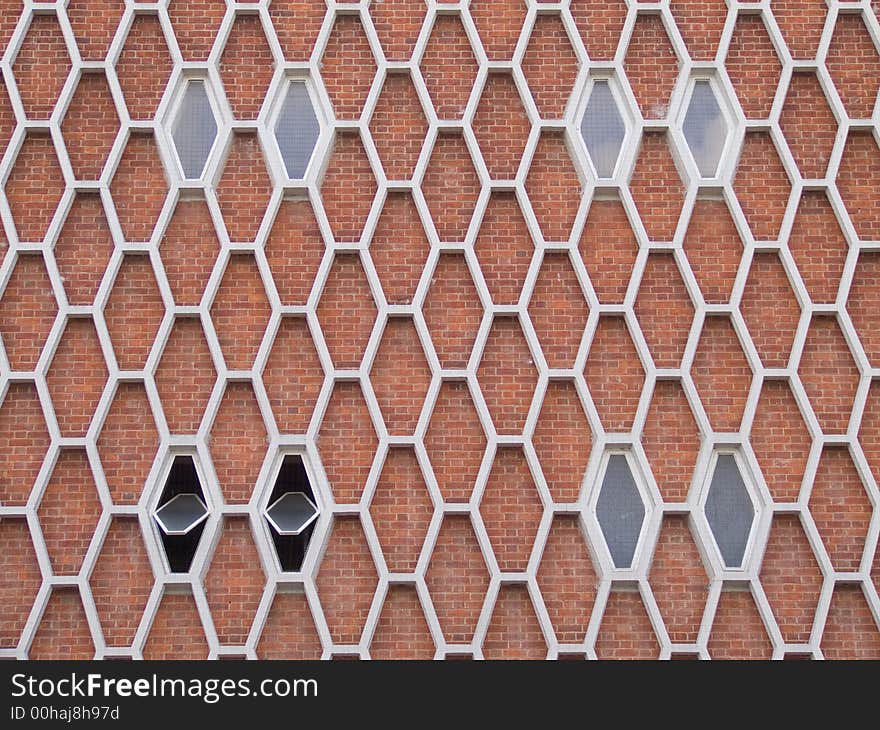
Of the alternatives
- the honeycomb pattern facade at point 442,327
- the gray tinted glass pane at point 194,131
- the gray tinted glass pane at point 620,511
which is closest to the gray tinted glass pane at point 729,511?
the honeycomb pattern facade at point 442,327

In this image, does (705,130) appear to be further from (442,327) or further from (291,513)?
(291,513)

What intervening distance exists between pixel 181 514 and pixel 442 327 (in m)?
3.07

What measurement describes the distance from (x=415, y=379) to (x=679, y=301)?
271 cm

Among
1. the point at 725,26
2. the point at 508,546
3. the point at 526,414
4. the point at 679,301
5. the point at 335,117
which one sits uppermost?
the point at 725,26

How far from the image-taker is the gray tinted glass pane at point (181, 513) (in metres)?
10.8

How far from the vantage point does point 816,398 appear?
11.1 meters

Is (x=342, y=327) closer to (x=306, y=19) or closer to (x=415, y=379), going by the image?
(x=415, y=379)

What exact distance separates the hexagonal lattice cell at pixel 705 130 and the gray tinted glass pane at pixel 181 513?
599 cm

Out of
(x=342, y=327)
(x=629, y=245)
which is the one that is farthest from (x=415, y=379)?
(x=629, y=245)

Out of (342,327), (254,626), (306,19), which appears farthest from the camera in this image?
(306,19)

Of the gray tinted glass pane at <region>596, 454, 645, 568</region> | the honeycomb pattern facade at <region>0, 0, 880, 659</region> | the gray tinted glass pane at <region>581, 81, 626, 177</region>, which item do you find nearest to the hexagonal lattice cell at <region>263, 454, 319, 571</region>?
the honeycomb pattern facade at <region>0, 0, 880, 659</region>

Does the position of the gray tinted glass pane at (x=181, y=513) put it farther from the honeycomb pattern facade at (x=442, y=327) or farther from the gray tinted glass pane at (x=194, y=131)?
the gray tinted glass pane at (x=194, y=131)

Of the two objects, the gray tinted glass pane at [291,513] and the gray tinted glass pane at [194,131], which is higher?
the gray tinted glass pane at [194,131]

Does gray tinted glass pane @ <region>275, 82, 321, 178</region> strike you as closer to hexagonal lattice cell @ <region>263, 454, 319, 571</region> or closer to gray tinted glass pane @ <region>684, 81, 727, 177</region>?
hexagonal lattice cell @ <region>263, 454, 319, 571</region>
